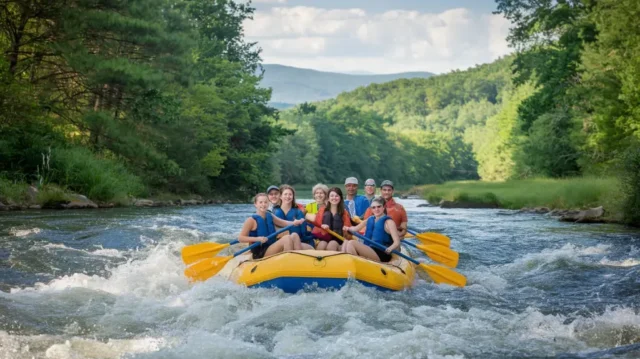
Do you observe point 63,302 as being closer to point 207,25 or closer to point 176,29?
point 176,29

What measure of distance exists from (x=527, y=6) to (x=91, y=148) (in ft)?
76.1

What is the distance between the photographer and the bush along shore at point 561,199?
20.2 m

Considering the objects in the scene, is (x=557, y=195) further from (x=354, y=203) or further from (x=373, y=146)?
(x=373, y=146)

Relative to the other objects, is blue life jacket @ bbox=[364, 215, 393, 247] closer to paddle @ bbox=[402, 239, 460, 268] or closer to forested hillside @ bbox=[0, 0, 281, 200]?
paddle @ bbox=[402, 239, 460, 268]

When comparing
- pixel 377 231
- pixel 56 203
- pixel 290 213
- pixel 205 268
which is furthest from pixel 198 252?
pixel 56 203

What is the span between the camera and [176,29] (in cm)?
3231

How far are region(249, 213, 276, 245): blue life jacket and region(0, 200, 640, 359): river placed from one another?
0.79m

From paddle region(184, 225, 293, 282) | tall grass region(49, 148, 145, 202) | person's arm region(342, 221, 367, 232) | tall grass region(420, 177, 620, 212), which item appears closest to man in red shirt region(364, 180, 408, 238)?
person's arm region(342, 221, 367, 232)

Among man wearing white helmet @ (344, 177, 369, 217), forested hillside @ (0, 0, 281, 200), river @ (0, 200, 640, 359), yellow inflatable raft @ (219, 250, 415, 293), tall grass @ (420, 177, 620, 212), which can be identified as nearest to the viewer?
river @ (0, 200, 640, 359)

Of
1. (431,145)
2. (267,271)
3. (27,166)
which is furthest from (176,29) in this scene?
(431,145)

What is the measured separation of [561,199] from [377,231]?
17.1 metres

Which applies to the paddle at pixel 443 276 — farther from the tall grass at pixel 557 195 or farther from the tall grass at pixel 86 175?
the tall grass at pixel 86 175

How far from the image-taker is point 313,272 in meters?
8.39

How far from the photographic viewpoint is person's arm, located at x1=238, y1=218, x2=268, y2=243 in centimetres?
957
